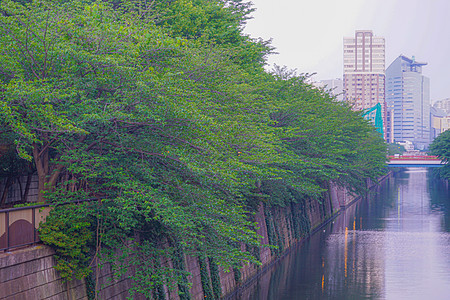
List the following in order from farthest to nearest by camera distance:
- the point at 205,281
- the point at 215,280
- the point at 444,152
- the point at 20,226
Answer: the point at 444,152 → the point at 215,280 → the point at 205,281 → the point at 20,226

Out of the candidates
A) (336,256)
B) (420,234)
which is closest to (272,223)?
(336,256)

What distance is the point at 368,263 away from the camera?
1836 inches

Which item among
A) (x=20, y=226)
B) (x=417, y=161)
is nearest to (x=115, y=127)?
(x=20, y=226)

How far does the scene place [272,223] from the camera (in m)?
47.5

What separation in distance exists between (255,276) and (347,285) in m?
6.31

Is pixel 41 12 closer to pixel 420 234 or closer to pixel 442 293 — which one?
pixel 442 293

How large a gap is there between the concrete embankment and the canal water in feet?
3.61

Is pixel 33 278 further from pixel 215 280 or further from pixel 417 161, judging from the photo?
pixel 417 161

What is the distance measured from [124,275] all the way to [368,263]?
28127mm

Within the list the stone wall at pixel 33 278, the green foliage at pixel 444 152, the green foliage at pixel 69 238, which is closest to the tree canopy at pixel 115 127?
the green foliage at pixel 69 238

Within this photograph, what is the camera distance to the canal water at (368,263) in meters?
37.2

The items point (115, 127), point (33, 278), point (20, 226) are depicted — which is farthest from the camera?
point (115, 127)

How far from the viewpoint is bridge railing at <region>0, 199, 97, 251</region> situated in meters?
17.7

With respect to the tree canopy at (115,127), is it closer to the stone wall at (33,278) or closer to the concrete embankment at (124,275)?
the stone wall at (33,278)
